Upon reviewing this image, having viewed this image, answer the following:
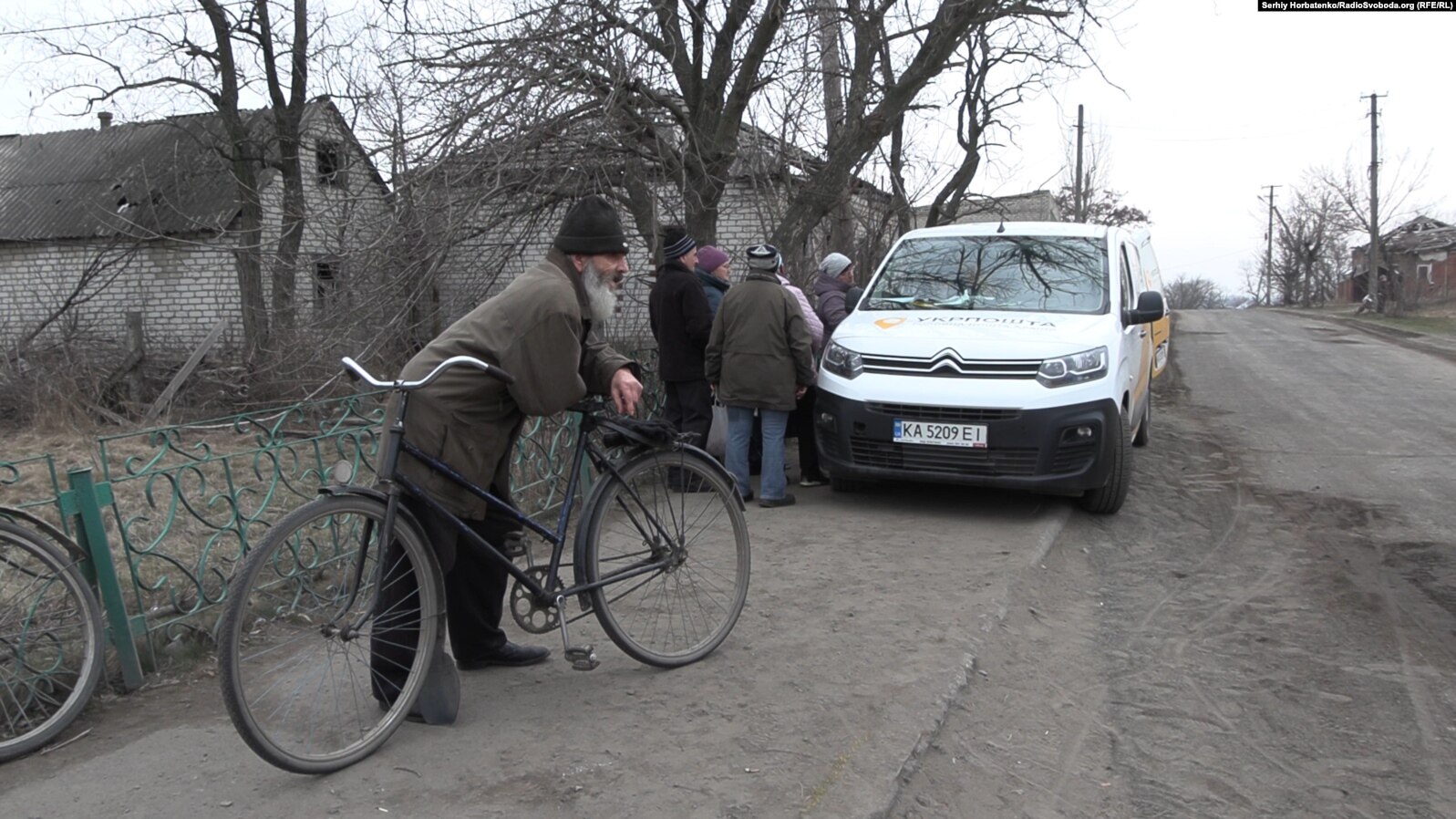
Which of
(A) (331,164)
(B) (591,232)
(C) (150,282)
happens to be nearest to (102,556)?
(B) (591,232)

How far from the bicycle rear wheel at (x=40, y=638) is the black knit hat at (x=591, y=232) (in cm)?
184

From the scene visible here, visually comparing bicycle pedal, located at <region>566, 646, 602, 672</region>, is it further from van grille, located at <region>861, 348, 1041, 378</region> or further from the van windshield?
the van windshield

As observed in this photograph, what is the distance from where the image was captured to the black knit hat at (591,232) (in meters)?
3.60

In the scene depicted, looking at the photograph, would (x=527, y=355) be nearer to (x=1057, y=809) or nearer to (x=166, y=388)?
(x=1057, y=809)

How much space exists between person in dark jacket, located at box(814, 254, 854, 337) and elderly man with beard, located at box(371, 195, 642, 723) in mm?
Result: 4341

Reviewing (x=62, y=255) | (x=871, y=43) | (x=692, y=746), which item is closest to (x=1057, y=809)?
(x=692, y=746)

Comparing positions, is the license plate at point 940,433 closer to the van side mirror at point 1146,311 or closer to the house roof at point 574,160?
the van side mirror at point 1146,311

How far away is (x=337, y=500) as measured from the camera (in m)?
3.03

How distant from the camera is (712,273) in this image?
7.29m

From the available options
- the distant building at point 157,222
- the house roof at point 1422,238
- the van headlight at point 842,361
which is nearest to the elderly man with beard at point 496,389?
the van headlight at point 842,361

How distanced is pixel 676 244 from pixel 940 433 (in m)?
2.00

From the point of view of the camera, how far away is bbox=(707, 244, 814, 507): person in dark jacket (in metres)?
6.48

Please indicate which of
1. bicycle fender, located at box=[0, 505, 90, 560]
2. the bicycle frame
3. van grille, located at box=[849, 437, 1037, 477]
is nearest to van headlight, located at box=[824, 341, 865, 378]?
van grille, located at box=[849, 437, 1037, 477]

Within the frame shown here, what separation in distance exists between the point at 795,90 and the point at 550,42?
227cm
